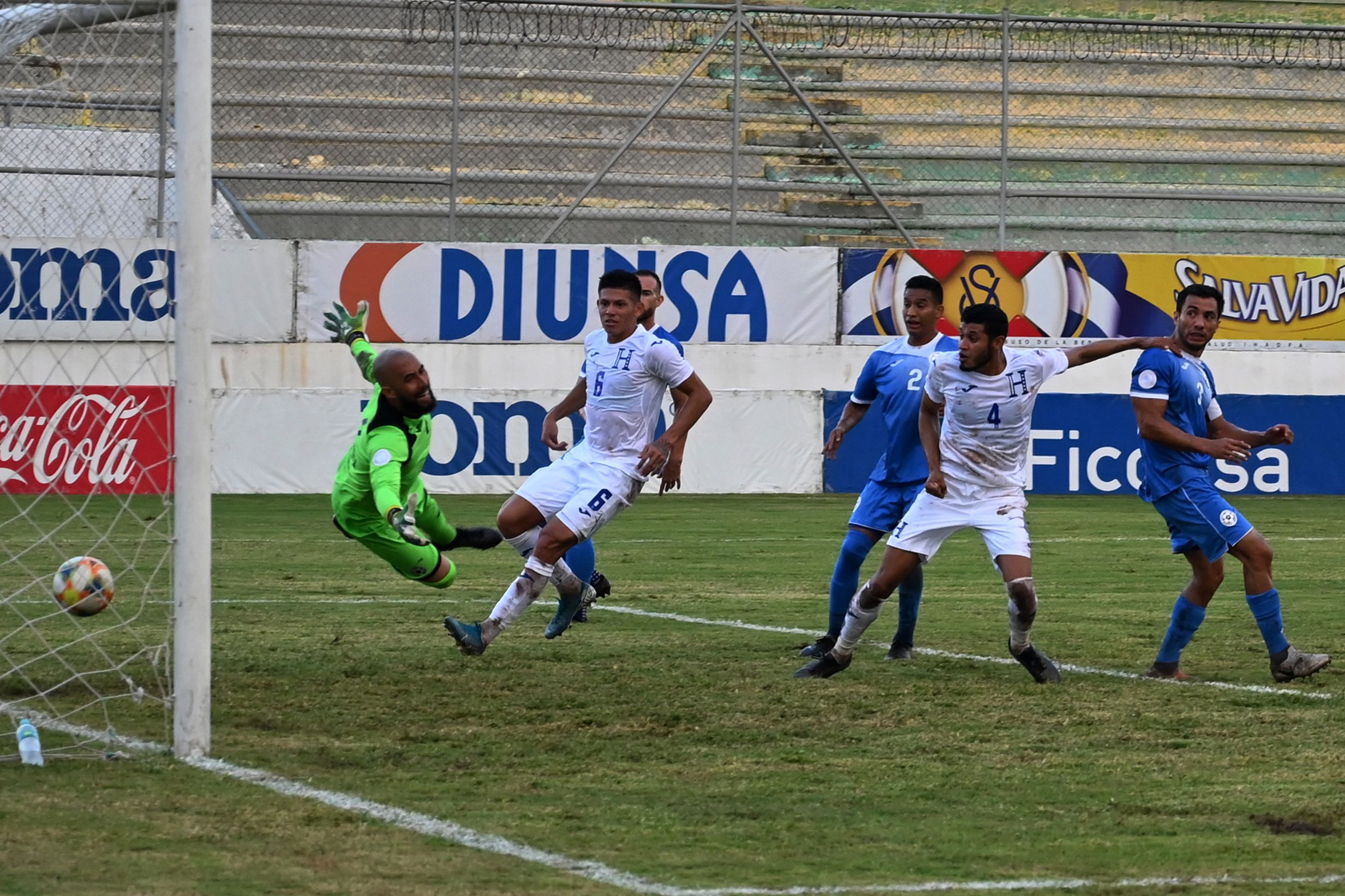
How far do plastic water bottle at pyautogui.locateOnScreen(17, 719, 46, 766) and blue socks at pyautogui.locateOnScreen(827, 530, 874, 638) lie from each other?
4165mm

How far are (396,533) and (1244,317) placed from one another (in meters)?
17.7

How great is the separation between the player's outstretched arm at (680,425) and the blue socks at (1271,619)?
2.72 m

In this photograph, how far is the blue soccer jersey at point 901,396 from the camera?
8.92 meters

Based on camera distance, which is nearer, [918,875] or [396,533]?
[918,875]

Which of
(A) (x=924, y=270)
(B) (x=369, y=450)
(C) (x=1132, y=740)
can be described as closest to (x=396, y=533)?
(B) (x=369, y=450)

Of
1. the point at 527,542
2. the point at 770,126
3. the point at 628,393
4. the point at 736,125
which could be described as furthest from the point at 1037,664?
the point at 770,126

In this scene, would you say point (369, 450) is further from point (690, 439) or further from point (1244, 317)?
point (1244, 317)

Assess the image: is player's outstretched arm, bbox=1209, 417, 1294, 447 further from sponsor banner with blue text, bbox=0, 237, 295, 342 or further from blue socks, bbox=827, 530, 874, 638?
sponsor banner with blue text, bbox=0, 237, 295, 342

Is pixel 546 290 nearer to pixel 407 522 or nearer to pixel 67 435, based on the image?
pixel 67 435

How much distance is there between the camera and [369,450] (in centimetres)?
810

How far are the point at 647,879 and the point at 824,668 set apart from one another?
12.2 ft

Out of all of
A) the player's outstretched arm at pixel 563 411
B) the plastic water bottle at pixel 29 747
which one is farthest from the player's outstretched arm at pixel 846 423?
the plastic water bottle at pixel 29 747

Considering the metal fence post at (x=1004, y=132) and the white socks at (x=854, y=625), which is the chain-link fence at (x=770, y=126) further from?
the white socks at (x=854, y=625)

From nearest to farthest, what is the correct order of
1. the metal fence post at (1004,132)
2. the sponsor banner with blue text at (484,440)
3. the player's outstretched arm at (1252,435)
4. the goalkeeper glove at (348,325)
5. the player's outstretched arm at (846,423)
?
the player's outstretched arm at (1252,435), the goalkeeper glove at (348,325), the player's outstretched arm at (846,423), the sponsor banner with blue text at (484,440), the metal fence post at (1004,132)
